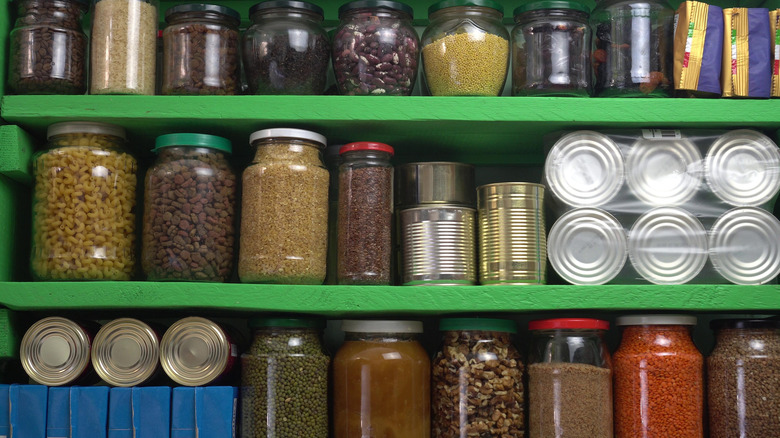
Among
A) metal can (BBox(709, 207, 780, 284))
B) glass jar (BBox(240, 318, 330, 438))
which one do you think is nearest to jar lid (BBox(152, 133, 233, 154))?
glass jar (BBox(240, 318, 330, 438))

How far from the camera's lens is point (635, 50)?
4.66ft

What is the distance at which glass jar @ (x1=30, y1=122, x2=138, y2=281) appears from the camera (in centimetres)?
133

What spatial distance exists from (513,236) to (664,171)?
13.0 inches

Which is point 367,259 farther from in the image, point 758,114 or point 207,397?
point 758,114

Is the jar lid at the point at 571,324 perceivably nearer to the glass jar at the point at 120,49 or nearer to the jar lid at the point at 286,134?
the jar lid at the point at 286,134

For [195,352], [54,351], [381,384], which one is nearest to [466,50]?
[381,384]

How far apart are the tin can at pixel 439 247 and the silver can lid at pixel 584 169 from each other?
18cm

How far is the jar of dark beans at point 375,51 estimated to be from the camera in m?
1.41

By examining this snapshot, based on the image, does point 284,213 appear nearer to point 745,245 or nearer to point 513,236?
point 513,236

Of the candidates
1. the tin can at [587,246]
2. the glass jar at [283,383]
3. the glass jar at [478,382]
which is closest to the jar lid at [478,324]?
the glass jar at [478,382]

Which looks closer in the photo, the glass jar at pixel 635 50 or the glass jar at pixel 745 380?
the glass jar at pixel 745 380

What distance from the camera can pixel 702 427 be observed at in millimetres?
1340

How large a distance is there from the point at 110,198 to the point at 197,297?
27cm

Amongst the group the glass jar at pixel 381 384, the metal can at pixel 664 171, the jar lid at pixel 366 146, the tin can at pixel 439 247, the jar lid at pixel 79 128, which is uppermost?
the jar lid at pixel 79 128
